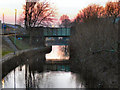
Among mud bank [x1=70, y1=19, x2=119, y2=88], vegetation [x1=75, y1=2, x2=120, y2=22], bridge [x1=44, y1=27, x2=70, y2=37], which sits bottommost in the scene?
mud bank [x1=70, y1=19, x2=119, y2=88]

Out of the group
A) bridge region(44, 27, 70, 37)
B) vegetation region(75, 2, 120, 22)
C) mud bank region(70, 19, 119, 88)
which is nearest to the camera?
mud bank region(70, 19, 119, 88)

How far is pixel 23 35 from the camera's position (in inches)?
2308

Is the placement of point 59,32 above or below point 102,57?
above

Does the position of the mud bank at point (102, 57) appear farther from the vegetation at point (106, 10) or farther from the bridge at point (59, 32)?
the bridge at point (59, 32)

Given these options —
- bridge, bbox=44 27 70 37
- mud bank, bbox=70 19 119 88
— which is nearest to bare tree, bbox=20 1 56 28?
bridge, bbox=44 27 70 37

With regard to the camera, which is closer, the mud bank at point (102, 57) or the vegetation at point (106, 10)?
the mud bank at point (102, 57)

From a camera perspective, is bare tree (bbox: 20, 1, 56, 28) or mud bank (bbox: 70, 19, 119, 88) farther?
bare tree (bbox: 20, 1, 56, 28)

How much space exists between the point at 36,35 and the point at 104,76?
4292cm

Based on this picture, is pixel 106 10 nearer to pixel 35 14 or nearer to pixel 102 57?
pixel 35 14

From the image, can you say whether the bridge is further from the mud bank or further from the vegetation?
the mud bank

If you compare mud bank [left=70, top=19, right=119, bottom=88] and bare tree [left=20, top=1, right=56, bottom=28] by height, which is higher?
bare tree [left=20, top=1, right=56, bottom=28]

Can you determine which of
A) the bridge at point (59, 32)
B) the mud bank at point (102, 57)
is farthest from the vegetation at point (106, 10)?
the mud bank at point (102, 57)

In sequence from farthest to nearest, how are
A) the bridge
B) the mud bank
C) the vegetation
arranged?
the bridge, the vegetation, the mud bank

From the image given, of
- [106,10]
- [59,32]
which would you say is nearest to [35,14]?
[59,32]
